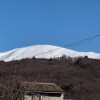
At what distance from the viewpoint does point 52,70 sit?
128250 mm

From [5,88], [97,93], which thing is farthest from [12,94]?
[97,93]

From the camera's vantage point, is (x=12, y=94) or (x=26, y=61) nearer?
(x=12, y=94)

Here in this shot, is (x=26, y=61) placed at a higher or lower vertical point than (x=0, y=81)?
higher

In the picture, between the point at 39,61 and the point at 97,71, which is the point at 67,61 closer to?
the point at 39,61

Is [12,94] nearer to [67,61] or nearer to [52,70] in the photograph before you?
[52,70]

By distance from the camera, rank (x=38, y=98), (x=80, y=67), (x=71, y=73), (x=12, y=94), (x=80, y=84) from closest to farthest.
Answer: (x=12, y=94) → (x=38, y=98) → (x=80, y=84) → (x=71, y=73) → (x=80, y=67)

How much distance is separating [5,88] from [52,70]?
106151 millimetres

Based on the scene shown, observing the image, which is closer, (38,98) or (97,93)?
(38,98)

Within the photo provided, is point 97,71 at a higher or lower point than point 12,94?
higher

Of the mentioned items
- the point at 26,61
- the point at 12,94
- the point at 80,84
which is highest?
the point at 26,61

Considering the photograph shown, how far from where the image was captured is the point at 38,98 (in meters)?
46.2

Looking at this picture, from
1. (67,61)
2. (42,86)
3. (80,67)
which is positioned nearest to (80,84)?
(80,67)

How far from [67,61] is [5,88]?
12377 centimetres

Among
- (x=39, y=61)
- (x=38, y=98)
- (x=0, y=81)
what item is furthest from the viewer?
(x=39, y=61)
